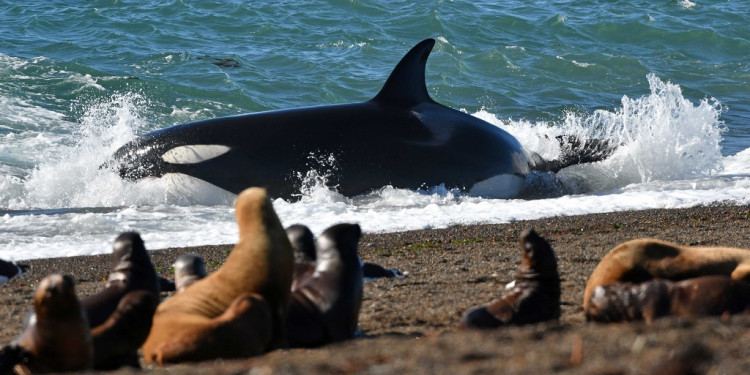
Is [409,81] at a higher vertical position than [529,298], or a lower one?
higher

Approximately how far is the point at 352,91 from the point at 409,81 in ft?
38.0

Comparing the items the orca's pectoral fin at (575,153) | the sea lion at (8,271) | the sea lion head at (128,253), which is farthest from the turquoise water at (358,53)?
the sea lion head at (128,253)

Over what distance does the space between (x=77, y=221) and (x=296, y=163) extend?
277 centimetres

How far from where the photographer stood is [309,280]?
595 centimetres

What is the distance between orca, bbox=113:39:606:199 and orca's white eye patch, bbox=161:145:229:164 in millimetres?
13

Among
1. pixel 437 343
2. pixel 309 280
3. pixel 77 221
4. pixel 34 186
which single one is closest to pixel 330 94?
pixel 34 186

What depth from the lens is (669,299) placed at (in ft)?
18.1

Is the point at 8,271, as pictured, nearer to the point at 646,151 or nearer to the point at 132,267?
the point at 132,267

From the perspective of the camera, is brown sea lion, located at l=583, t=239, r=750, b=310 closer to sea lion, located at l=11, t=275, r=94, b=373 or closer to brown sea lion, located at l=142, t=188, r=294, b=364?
brown sea lion, located at l=142, t=188, r=294, b=364

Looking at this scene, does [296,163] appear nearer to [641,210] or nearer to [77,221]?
[77,221]

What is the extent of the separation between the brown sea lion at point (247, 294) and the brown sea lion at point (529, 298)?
1.29 m

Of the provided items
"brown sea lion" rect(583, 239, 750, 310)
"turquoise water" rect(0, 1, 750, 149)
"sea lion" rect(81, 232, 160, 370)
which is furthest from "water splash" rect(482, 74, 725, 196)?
"sea lion" rect(81, 232, 160, 370)

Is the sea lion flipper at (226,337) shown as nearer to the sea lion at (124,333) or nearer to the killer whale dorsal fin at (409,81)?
the sea lion at (124,333)

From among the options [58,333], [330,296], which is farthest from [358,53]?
[58,333]
